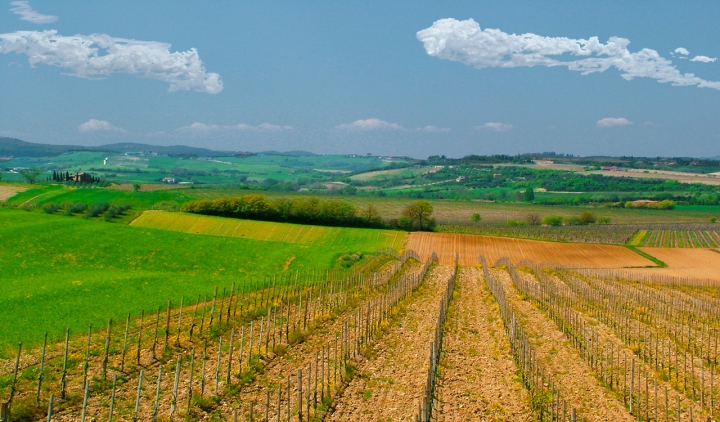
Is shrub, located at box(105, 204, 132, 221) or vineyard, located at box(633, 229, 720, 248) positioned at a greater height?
shrub, located at box(105, 204, 132, 221)

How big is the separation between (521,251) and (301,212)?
33038mm

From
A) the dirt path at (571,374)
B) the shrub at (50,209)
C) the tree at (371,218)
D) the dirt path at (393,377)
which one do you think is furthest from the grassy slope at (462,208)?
the dirt path at (571,374)

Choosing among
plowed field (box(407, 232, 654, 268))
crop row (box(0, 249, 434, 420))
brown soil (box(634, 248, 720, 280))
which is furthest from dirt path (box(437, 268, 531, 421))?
brown soil (box(634, 248, 720, 280))

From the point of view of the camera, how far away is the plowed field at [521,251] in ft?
207

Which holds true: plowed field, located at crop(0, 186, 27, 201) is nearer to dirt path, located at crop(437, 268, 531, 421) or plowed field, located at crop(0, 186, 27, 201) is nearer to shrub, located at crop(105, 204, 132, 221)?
shrub, located at crop(105, 204, 132, 221)

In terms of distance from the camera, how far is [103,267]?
149ft

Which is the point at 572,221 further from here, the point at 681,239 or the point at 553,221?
the point at 681,239

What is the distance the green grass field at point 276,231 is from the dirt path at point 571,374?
41.1m

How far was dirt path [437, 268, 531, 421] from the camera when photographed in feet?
53.7

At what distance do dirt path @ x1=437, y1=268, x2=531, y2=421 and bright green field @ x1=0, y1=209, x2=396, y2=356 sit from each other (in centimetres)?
1491

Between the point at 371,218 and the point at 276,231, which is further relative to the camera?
the point at 371,218

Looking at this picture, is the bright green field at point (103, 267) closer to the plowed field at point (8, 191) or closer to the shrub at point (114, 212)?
the shrub at point (114, 212)

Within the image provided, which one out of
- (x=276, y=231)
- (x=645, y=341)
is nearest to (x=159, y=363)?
(x=645, y=341)

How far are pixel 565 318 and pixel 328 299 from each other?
515 inches
